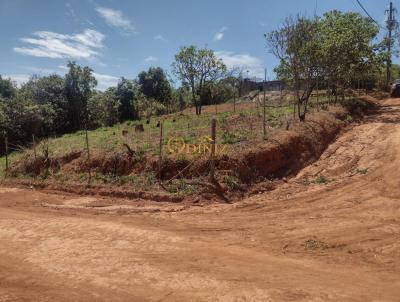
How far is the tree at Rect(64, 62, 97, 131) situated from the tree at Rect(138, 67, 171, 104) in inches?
280

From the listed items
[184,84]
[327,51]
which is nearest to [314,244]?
[327,51]

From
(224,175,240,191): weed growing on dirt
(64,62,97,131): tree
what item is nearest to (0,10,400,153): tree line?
(64,62,97,131): tree

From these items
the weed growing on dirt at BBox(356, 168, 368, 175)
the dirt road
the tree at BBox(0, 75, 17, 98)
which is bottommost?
the dirt road

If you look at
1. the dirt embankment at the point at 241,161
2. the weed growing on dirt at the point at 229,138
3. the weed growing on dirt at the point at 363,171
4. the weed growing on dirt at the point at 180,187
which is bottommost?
the weed growing on dirt at the point at 180,187

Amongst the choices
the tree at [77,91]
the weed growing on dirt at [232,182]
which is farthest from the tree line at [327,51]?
the tree at [77,91]

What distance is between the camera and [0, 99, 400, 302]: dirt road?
18.7 ft

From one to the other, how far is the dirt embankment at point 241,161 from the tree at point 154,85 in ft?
75.2

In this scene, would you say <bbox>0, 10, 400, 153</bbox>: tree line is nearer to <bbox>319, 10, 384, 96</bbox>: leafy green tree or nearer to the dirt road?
<bbox>319, 10, 384, 96</bbox>: leafy green tree

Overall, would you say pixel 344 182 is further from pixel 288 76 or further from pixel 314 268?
pixel 288 76

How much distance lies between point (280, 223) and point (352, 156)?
5987mm

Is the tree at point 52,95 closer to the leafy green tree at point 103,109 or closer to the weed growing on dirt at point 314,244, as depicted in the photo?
the leafy green tree at point 103,109

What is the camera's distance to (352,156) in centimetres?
1345

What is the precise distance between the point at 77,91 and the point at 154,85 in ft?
29.0

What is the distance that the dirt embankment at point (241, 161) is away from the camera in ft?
39.2
